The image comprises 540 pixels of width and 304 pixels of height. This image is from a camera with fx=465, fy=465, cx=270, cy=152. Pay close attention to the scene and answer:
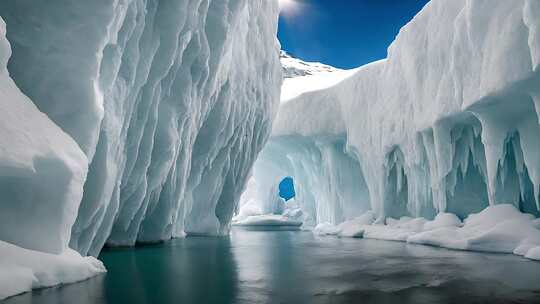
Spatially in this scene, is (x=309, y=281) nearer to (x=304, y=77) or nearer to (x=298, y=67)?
(x=304, y=77)

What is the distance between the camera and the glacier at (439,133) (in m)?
11.0

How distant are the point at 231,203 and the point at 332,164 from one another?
6.71 metres

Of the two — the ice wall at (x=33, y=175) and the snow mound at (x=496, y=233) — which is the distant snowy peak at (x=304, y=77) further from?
the ice wall at (x=33, y=175)

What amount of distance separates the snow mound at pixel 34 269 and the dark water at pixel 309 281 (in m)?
0.13

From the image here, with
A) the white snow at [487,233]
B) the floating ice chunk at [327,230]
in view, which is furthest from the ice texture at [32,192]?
the floating ice chunk at [327,230]

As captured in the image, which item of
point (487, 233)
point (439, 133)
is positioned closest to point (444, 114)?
point (439, 133)

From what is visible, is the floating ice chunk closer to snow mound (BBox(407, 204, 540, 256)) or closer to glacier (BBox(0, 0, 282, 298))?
glacier (BBox(0, 0, 282, 298))

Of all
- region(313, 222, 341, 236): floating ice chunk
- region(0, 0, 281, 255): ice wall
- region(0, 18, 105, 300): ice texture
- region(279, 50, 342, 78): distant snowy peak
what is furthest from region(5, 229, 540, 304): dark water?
region(279, 50, 342, 78): distant snowy peak

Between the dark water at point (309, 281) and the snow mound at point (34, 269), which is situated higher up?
the snow mound at point (34, 269)

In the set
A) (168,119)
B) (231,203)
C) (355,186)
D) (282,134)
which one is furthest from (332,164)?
(168,119)

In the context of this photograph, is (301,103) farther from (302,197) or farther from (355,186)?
(302,197)

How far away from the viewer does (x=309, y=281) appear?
659 centimetres

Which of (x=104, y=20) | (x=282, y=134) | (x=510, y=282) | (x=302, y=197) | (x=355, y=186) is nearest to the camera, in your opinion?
(x=510, y=282)

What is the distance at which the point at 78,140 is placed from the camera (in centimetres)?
657
